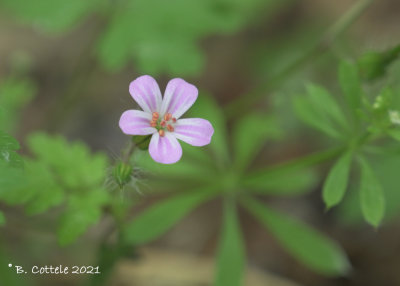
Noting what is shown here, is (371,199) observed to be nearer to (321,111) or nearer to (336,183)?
(336,183)

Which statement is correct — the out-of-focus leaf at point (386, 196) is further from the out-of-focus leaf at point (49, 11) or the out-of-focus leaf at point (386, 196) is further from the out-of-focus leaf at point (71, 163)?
the out-of-focus leaf at point (49, 11)

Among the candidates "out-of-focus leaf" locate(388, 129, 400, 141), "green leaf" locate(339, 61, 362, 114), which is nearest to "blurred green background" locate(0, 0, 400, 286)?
"green leaf" locate(339, 61, 362, 114)

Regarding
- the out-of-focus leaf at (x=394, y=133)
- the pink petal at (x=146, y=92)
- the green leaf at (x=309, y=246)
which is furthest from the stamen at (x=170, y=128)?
the green leaf at (x=309, y=246)

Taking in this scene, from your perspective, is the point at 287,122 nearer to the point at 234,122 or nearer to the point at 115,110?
the point at 234,122

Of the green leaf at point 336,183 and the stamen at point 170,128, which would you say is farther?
the green leaf at point 336,183

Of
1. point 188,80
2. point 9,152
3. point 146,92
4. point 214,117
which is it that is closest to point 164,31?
point 188,80
